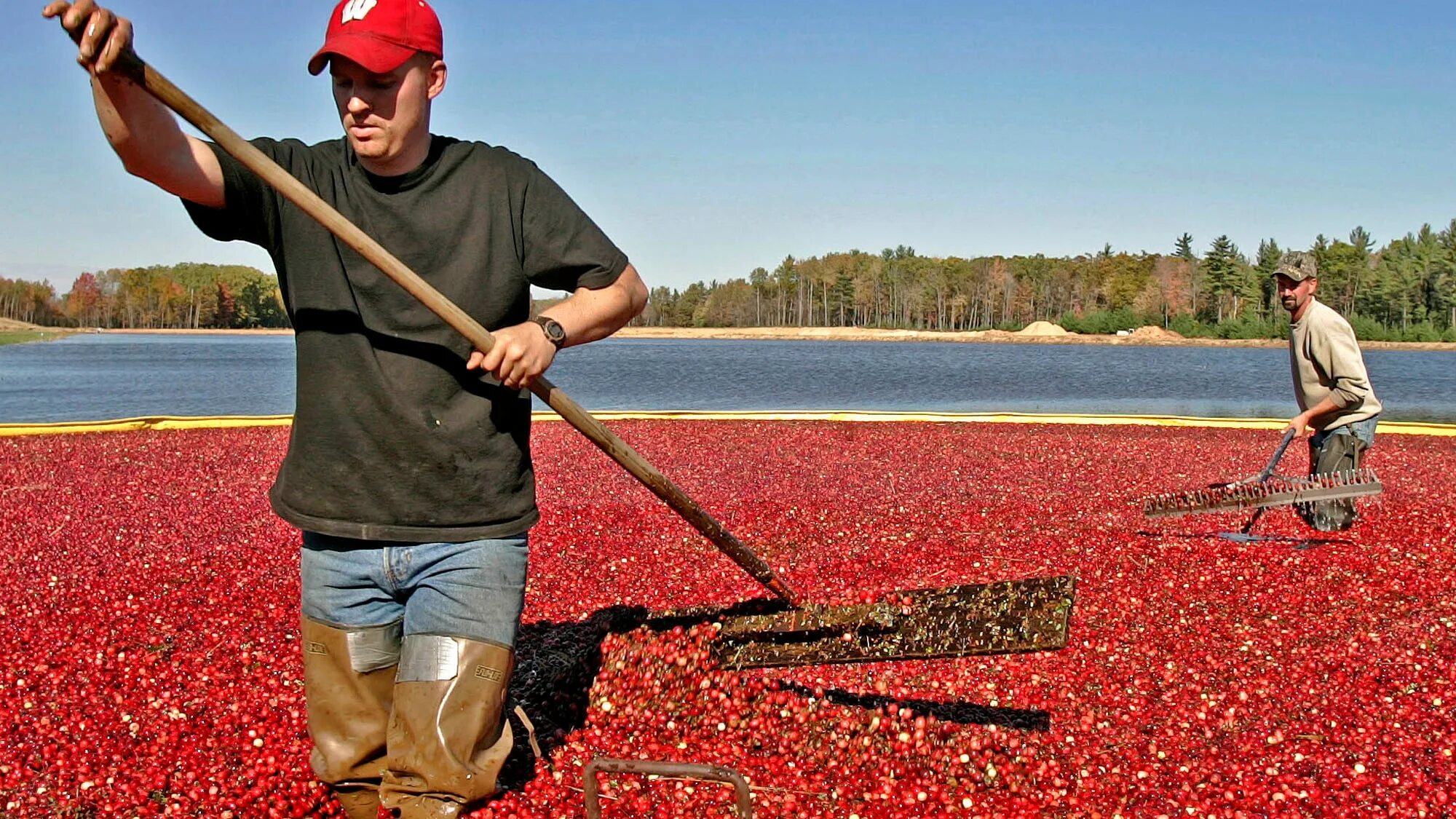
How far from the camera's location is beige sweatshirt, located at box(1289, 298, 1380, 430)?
8.90 metres

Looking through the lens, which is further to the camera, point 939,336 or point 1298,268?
point 939,336

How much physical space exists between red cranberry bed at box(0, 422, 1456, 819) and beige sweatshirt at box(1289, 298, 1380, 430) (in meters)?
1.07

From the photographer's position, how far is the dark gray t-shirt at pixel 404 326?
3.43 m

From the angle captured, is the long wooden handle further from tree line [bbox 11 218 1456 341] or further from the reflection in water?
tree line [bbox 11 218 1456 341]

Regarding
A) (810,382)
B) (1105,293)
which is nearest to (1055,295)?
(1105,293)

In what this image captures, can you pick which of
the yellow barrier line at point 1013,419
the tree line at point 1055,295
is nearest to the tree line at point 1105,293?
the tree line at point 1055,295

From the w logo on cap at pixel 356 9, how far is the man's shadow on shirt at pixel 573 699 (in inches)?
101

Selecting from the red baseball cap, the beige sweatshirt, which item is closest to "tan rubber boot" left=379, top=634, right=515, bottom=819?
the red baseball cap

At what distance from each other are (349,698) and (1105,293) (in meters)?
160

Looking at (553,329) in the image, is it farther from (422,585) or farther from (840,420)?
(840,420)

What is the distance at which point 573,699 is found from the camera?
16.4 ft

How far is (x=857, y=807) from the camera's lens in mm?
4289

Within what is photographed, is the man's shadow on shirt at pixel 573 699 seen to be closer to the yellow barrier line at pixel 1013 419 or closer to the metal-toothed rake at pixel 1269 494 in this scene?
the metal-toothed rake at pixel 1269 494

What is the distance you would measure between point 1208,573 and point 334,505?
6628 millimetres
